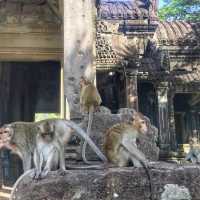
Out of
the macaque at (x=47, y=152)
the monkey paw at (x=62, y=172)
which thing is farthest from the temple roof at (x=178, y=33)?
the monkey paw at (x=62, y=172)

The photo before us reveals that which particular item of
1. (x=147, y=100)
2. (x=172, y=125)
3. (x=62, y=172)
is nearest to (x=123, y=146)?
(x=62, y=172)

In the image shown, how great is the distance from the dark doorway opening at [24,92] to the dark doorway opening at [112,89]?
5.08ft

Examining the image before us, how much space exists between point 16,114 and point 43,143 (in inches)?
414

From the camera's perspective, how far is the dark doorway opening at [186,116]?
1820cm

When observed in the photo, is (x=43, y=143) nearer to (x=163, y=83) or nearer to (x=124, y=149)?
(x=124, y=149)

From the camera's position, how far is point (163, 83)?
15.7 metres

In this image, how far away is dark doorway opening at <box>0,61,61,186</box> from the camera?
14.8 metres

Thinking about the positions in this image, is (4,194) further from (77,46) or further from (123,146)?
(123,146)

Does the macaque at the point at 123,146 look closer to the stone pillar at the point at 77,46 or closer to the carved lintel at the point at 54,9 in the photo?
the stone pillar at the point at 77,46

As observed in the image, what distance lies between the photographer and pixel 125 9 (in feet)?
61.0

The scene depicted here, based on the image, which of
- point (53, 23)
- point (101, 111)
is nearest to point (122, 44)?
point (53, 23)

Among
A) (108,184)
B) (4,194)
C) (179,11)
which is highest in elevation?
(179,11)

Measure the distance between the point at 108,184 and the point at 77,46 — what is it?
3.73 m

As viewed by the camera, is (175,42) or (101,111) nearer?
(101,111)
